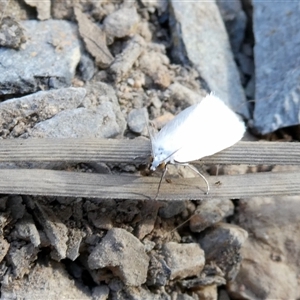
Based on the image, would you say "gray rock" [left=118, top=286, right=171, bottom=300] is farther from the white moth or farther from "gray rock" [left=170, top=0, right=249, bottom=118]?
"gray rock" [left=170, top=0, right=249, bottom=118]

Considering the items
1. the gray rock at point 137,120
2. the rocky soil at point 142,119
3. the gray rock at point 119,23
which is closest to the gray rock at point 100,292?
the rocky soil at point 142,119

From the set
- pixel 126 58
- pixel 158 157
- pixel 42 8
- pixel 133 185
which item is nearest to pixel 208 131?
pixel 158 157

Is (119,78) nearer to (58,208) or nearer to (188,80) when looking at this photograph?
(188,80)

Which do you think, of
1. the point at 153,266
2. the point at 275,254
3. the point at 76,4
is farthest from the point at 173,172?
the point at 76,4

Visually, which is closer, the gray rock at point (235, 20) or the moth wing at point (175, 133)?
the moth wing at point (175, 133)

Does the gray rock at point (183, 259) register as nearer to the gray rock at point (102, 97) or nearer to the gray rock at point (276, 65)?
the gray rock at point (102, 97)

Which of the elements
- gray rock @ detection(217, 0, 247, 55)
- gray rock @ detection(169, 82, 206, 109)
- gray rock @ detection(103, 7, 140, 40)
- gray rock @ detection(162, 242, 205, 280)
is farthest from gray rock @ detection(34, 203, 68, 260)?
gray rock @ detection(217, 0, 247, 55)
